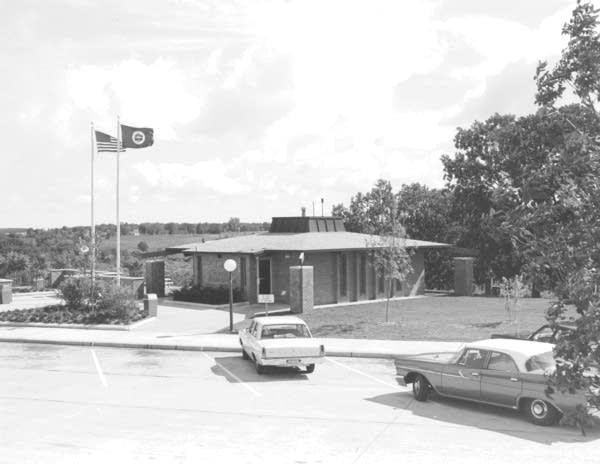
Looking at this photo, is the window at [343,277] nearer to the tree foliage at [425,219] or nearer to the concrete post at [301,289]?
the concrete post at [301,289]

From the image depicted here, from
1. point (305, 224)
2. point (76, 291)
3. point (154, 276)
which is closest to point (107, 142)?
point (76, 291)

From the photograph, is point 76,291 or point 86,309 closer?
point 86,309

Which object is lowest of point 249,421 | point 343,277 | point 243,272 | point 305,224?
point 249,421

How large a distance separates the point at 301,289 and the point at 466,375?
46.5ft

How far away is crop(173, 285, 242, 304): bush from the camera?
105 ft

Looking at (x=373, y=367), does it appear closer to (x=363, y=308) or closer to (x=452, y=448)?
(x=452, y=448)

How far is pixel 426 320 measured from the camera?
83.9 ft

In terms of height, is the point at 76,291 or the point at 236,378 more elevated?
the point at 76,291

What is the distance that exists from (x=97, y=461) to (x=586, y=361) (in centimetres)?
761

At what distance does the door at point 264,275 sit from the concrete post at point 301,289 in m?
4.60

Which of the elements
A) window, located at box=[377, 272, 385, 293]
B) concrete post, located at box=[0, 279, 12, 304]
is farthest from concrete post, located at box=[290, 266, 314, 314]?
concrete post, located at box=[0, 279, 12, 304]

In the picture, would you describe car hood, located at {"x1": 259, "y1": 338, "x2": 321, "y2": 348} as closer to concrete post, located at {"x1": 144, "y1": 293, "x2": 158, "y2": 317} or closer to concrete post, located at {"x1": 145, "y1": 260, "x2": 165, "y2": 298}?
concrete post, located at {"x1": 144, "y1": 293, "x2": 158, "y2": 317}

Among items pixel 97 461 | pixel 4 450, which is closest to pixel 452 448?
pixel 97 461

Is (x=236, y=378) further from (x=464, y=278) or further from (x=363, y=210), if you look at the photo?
(x=363, y=210)
